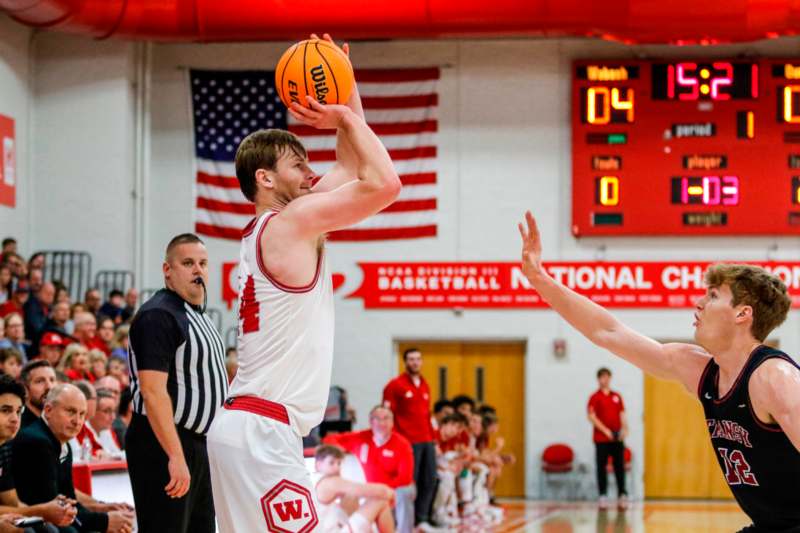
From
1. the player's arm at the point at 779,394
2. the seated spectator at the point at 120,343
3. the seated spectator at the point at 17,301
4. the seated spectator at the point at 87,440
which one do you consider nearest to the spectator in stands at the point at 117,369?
the seated spectator at the point at 120,343

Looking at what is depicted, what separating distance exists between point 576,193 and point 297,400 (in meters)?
14.3

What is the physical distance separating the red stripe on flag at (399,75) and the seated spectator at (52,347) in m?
7.46

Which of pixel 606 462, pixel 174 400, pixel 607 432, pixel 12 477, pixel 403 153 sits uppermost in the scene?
pixel 403 153

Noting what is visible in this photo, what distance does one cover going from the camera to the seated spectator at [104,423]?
9.64 metres

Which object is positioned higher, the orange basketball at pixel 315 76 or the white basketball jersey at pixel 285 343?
the orange basketball at pixel 315 76

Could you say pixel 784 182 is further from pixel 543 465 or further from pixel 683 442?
pixel 543 465

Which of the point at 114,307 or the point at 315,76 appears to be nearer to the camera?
the point at 315,76

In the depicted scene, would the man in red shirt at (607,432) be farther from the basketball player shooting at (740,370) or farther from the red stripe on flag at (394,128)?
the basketball player shooting at (740,370)

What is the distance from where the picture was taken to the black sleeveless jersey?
433cm

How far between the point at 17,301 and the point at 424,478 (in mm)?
5238

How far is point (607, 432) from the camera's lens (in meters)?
17.5

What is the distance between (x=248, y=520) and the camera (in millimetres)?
4312

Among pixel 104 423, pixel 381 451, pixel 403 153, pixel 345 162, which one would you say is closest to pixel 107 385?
pixel 104 423

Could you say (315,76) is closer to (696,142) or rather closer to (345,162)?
(345,162)
